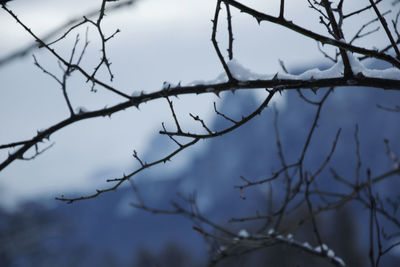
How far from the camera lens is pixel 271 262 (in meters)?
25.9

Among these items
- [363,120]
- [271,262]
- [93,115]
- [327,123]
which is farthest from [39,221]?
[363,120]

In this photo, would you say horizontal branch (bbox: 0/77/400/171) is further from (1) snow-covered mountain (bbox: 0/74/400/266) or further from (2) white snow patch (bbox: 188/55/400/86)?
(1) snow-covered mountain (bbox: 0/74/400/266)

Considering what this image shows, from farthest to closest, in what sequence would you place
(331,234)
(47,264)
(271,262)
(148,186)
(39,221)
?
(148,186) < (47,264) < (39,221) < (331,234) < (271,262)

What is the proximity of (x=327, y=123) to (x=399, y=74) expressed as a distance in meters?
83.2

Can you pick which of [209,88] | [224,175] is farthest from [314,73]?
[224,175]

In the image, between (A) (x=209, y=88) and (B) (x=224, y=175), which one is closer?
(A) (x=209, y=88)

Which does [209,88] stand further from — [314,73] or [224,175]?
[224,175]

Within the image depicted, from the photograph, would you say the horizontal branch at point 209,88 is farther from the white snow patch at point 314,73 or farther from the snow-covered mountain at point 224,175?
the snow-covered mountain at point 224,175

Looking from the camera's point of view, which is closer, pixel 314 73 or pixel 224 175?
pixel 314 73

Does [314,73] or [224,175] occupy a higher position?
[224,175]

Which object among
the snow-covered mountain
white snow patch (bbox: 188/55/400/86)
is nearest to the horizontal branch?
white snow patch (bbox: 188/55/400/86)

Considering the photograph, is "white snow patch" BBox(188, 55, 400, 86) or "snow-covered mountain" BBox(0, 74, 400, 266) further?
"snow-covered mountain" BBox(0, 74, 400, 266)

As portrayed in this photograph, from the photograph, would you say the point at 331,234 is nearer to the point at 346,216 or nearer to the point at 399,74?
the point at 346,216

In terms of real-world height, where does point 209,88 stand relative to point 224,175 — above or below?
below
